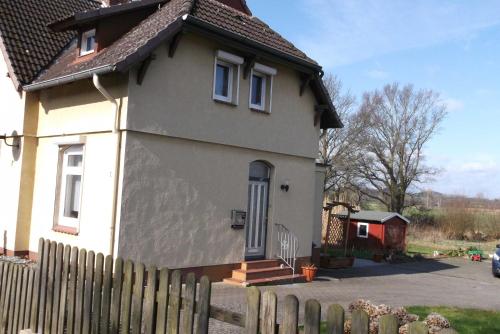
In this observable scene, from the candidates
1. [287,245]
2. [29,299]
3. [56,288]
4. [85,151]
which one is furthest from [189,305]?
[287,245]

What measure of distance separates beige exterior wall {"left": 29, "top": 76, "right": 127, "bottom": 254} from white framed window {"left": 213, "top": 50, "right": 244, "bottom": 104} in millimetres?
2847

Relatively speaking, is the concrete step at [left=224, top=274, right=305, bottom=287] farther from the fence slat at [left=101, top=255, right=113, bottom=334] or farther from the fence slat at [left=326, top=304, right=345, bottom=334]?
the fence slat at [left=326, top=304, right=345, bottom=334]

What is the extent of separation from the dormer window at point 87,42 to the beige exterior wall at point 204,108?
2.68 m

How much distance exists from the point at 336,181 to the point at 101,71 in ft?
114

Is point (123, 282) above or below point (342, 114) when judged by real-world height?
below

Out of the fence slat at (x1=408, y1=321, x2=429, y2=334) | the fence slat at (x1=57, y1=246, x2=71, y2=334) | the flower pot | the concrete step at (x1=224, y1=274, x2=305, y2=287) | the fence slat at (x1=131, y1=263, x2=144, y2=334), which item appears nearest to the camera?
the fence slat at (x1=408, y1=321, x2=429, y2=334)

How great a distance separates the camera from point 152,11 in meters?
13.7

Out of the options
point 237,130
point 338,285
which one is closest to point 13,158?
point 237,130

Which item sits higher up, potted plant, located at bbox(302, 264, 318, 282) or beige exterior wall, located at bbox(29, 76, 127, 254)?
beige exterior wall, located at bbox(29, 76, 127, 254)

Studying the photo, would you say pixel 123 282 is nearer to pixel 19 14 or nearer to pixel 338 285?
pixel 338 285

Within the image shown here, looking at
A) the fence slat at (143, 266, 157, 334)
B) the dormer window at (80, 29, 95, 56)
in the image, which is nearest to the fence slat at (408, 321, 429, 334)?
the fence slat at (143, 266, 157, 334)

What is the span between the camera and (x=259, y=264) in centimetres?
1329

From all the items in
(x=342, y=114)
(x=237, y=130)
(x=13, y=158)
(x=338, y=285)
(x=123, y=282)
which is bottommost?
(x=338, y=285)

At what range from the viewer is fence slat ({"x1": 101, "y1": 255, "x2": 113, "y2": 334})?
16.4 ft
